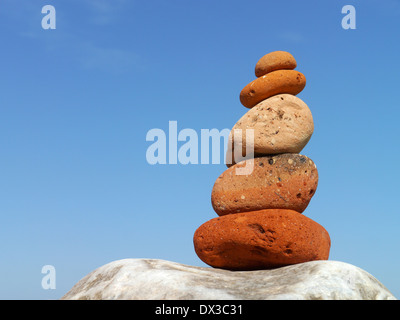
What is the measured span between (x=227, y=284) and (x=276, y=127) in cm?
438

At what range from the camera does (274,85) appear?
13.6 metres

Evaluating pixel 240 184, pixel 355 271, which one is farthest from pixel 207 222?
pixel 355 271

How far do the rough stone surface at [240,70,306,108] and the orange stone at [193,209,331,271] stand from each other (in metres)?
3.42

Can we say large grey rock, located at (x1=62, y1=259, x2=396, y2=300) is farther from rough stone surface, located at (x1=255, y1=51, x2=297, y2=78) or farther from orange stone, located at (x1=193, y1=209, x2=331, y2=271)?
rough stone surface, located at (x1=255, y1=51, x2=297, y2=78)

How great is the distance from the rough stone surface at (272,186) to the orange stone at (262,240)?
1.05ft

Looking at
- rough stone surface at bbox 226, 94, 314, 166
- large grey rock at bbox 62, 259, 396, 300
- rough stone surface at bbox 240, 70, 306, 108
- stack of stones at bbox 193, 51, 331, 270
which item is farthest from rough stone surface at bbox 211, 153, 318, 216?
rough stone surface at bbox 240, 70, 306, 108

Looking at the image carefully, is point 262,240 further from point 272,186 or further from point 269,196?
point 272,186

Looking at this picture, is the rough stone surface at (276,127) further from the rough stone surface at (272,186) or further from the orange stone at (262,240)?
the orange stone at (262,240)

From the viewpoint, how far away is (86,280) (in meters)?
12.2

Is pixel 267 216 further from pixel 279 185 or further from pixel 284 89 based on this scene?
pixel 284 89

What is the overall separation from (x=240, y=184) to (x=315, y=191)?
6.84ft

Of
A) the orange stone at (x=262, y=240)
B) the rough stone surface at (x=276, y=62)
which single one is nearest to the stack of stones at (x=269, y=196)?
the orange stone at (x=262, y=240)

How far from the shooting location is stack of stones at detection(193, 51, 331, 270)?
39.4 feet
